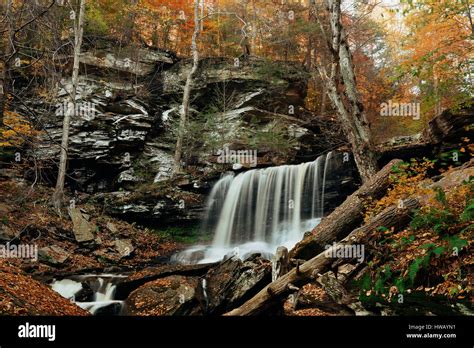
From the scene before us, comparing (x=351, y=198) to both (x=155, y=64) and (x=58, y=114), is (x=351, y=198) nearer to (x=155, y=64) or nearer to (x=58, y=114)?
(x=58, y=114)

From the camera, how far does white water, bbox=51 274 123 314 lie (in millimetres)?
7073

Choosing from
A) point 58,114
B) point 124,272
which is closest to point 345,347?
point 124,272

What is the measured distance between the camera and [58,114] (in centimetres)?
1525

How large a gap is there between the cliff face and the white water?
214 inches

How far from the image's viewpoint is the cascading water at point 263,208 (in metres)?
12.3

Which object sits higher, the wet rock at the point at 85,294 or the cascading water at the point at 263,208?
the cascading water at the point at 263,208

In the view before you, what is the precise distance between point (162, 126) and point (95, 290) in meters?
11.4

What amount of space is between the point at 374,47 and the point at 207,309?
24.3m

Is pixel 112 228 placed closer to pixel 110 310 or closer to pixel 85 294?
pixel 85 294

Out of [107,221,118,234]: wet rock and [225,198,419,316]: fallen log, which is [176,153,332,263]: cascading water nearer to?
[107,221,118,234]: wet rock

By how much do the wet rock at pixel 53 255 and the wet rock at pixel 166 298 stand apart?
150 inches

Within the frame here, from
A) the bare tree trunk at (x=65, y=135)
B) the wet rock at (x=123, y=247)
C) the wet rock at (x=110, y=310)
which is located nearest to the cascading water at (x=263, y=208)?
the wet rock at (x=123, y=247)

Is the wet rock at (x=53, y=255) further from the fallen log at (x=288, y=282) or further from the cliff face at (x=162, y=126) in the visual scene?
the fallen log at (x=288, y=282)

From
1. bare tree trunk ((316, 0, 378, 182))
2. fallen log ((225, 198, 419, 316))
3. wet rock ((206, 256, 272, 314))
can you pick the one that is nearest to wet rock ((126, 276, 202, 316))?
wet rock ((206, 256, 272, 314))
